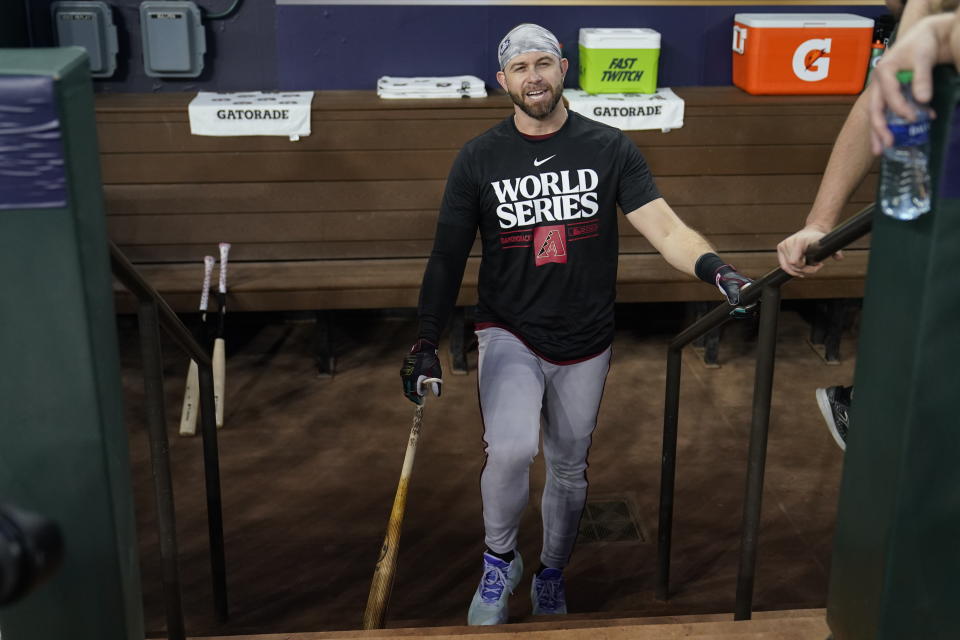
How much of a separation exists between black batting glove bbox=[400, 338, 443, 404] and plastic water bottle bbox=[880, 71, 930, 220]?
164cm

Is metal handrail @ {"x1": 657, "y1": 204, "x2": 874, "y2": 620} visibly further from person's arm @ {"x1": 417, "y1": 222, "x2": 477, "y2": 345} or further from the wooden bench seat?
the wooden bench seat

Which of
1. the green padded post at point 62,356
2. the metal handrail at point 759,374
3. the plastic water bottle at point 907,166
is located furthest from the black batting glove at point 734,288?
the green padded post at point 62,356

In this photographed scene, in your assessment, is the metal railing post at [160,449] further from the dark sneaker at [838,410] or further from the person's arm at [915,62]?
the dark sneaker at [838,410]

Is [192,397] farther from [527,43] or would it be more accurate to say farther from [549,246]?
[527,43]

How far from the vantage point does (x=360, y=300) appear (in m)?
5.35

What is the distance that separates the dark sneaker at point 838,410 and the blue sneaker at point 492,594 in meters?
1.00

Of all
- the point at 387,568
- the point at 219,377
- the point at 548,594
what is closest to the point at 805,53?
the point at 219,377

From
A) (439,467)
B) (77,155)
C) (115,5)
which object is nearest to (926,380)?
(77,155)

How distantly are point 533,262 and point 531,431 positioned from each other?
485mm

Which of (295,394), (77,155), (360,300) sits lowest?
(295,394)

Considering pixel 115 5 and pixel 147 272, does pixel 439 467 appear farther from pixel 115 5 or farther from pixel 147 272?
pixel 115 5

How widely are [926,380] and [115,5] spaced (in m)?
4.84

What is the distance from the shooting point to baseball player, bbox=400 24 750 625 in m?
3.10

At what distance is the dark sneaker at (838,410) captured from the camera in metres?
3.02
